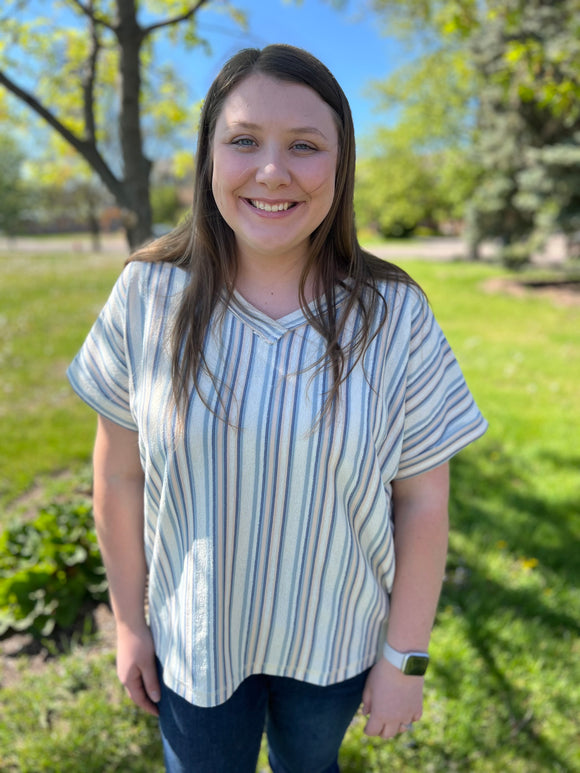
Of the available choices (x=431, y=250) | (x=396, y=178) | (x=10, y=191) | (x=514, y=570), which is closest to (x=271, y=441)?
(x=514, y=570)

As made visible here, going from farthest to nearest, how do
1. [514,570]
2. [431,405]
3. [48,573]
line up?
[514,570], [48,573], [431,405]

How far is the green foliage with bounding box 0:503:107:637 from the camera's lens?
2594 millimetres

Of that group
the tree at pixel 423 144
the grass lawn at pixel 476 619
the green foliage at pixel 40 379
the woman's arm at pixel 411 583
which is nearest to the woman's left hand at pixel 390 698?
the woman's arm at pixel 411 583

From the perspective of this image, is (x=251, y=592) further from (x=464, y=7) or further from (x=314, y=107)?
(x=464, y=7)

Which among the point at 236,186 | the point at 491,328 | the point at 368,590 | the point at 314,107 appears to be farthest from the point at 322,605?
the point at 491,328

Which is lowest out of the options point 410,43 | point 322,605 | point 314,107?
point 322,605

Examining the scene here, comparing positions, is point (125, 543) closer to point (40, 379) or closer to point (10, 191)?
point (40, 379)

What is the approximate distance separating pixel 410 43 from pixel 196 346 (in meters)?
16.3

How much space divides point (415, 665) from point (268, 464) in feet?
1.97

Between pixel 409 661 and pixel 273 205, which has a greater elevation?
pixel 273 205

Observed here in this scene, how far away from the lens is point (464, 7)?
11.2 ft

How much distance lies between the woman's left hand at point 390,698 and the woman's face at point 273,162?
990mm

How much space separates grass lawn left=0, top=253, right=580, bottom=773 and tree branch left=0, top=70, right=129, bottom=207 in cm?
205

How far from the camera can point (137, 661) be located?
54.4 inches
